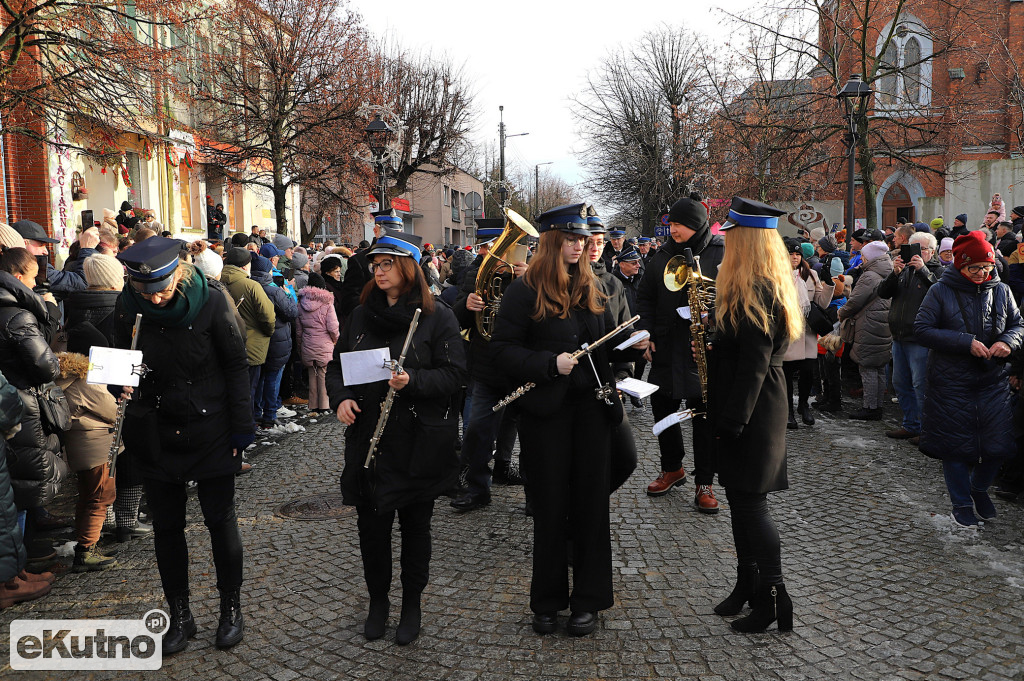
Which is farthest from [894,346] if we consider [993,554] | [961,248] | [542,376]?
[542,376]

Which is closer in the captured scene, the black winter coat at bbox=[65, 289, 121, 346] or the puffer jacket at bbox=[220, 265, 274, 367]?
the black winter coat at bbox=[65, 289, 121, 346]

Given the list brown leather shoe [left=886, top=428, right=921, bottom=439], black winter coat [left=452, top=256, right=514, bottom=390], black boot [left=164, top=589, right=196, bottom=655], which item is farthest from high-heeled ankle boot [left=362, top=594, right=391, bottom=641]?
brown leather shoe [left=886, top=428, right=921, bottom=439]

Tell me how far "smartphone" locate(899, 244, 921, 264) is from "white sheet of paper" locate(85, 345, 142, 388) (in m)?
7.78

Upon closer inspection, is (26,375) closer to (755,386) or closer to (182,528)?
(182,528)

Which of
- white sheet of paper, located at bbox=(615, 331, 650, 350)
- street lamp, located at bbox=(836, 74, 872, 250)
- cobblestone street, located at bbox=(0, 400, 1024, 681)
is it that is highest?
street lamp, located at bbox=(836, 74, 872, 250)

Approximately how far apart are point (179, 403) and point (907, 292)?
7.36 meters

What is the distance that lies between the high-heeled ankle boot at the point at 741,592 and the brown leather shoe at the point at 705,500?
1625mm

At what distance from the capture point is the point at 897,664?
3.68 meters

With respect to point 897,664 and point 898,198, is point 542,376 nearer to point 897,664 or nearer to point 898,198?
point 897,664

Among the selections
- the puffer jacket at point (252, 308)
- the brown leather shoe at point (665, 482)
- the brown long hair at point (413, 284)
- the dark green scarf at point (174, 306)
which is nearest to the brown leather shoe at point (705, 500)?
the brown leather shoe at point (665, 482)

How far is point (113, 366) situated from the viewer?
11.6 feet

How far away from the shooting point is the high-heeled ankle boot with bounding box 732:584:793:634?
393cm

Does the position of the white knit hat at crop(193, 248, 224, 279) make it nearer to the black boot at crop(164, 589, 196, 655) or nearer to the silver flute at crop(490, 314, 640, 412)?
the black boot at crop(164, 589, 196, 655)

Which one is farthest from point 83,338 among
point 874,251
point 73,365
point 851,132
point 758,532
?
point 851,132
